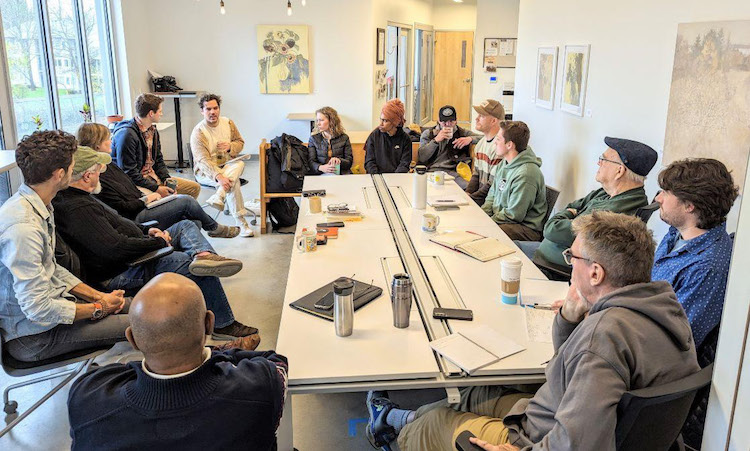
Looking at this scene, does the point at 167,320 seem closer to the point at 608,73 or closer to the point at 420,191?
the point at 420,191

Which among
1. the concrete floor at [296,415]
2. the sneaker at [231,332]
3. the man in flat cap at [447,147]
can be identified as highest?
the man in flat cap at [447,147]

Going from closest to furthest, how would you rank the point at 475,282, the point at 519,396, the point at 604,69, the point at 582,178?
the point at 519,396, the point at 475,282, the point at 604,69, the point at 582,178

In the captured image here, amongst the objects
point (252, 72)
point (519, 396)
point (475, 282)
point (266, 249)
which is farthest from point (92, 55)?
point (519, 396)

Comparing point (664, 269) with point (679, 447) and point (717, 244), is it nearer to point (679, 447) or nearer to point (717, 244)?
point (717, 244)

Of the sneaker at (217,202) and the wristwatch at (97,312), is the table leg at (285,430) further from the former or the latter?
the sneaker at (217,202)

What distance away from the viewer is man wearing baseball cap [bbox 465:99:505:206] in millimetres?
4895

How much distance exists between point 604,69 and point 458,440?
3.63 metres

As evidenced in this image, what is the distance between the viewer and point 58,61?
259 inches

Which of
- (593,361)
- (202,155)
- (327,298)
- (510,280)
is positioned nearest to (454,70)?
(202,155)

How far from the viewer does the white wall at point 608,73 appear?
3816 millimetres

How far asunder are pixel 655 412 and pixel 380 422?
1.14 m

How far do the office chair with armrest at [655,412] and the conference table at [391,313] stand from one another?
48 cm

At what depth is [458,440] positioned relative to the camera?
1853 mm

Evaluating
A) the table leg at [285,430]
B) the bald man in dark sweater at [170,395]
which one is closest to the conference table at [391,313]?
the table leg at [285,430]
